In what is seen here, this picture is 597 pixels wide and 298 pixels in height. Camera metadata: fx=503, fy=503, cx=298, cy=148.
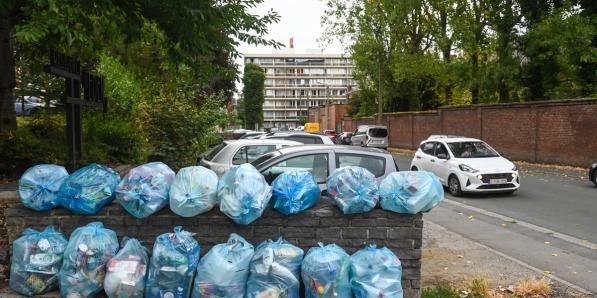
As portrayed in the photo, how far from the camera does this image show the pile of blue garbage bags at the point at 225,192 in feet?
15.0

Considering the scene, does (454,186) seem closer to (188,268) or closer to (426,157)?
(426,157)

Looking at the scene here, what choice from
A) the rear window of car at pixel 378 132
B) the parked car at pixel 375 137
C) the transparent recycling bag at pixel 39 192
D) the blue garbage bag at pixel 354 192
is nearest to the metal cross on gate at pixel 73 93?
the transparent recycling bag at pixel 39 192

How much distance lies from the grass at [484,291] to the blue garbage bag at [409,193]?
92cm

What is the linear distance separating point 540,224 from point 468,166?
12.5 ft

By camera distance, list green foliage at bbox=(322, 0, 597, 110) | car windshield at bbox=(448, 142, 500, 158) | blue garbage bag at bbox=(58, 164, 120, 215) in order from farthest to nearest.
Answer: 1. green foliage at bbox=(322, 0, 597, 110)
2. car windshield at bbox=(448, 142, 500, 158)
3. blue garbage bag at bbox=(58, 164, 120, 215)

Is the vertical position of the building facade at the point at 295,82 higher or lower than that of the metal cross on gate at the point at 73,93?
higher

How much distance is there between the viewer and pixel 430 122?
3534 cm

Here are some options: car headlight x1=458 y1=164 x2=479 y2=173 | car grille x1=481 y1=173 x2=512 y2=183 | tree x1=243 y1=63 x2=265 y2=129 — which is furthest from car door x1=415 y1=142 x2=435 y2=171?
tree x1=243 y1=63 x2=265 y2=129

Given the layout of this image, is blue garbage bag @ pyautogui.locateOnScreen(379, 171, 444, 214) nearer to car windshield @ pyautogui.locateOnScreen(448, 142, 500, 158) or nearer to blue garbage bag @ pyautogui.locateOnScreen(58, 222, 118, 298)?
blue garbage bag @ pyautogui.locateOnScreen(58, 222, 118, 298)

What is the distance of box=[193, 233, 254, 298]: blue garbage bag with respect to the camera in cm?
425

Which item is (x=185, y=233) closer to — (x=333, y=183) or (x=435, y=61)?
(x=333, y=183)

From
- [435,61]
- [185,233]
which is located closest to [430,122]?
[435,61]

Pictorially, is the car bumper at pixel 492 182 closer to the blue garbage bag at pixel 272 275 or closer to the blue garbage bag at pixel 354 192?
the blue garbage bag at pixel 354 192

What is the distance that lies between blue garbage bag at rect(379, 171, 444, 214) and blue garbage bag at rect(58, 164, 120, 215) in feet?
8.55
